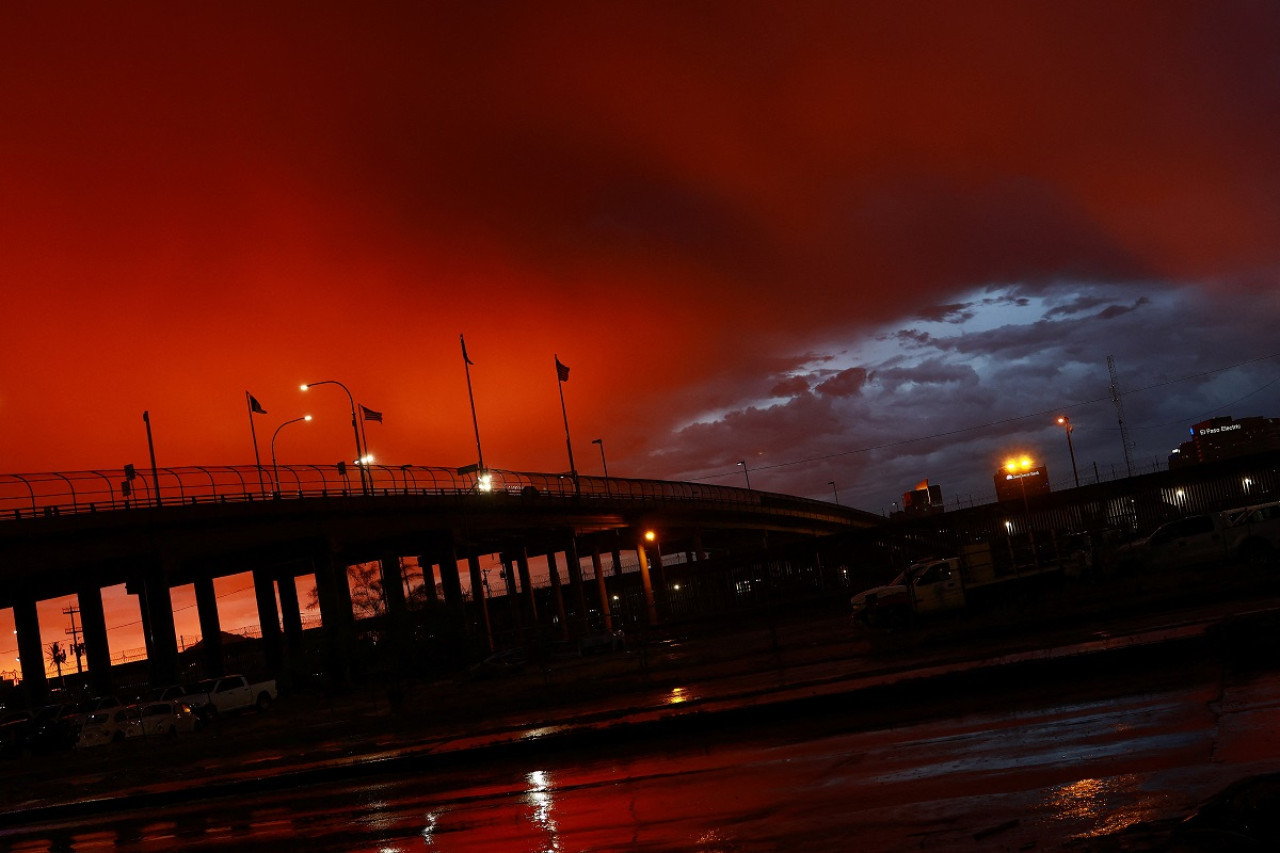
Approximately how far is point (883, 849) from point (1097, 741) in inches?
157

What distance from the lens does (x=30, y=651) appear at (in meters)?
69.1

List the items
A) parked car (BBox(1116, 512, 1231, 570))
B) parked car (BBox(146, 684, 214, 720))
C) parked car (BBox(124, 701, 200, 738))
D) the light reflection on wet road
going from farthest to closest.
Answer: parked car (BBox(146, 684, 214, 720))
parked car (BBox(124, 701, 200, 738))
parked car (BBox(1116, 512, 1231, 570))
the light reflection on wet road

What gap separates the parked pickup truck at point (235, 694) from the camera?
46656 millimetres

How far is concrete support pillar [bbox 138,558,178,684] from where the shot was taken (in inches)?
2432

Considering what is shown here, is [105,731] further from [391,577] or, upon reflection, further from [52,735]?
[391,577]

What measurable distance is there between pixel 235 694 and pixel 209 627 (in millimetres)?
30554

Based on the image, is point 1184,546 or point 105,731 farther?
point 105,731

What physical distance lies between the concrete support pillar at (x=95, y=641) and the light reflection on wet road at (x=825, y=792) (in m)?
54.2

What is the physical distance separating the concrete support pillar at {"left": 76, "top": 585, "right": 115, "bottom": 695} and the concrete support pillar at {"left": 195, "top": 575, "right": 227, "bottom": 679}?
18.8 ft

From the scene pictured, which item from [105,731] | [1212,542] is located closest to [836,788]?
[1212,542]

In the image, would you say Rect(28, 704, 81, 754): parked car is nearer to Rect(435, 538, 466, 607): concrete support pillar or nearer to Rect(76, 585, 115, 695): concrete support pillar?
Rect(76, 585, 115, 695): concrete support pillar

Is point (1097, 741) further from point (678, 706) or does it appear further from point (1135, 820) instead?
point (678, 706)

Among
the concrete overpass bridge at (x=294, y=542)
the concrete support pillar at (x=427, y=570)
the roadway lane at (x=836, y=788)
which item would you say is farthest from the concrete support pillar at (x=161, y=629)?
the roadway lane at (x=836, y=788)

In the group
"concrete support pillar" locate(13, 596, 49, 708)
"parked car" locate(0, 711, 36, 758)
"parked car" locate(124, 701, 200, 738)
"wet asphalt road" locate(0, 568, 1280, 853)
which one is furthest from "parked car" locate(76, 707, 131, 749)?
"concrete support pillar" locate(13, 596, 49, 708)
